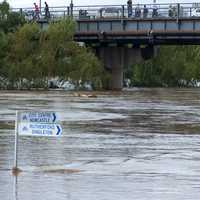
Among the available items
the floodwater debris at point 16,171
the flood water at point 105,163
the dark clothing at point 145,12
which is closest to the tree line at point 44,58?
the dark clothing at point 145,12

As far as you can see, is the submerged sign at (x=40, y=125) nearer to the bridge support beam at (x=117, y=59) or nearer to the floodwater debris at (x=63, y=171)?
the floodwater debris at (x=63, y=171)

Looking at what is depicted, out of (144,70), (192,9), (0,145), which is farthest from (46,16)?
(0,145)

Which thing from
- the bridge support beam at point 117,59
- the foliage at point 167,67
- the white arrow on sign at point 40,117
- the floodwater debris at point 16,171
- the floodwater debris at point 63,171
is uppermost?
the white arrow on sign at point 40,117

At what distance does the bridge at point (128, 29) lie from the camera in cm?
8725

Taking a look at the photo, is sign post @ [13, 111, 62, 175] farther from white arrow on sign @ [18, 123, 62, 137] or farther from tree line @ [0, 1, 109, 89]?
tree line @ [0, 1, 109, 89]

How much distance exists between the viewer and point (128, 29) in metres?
90.7

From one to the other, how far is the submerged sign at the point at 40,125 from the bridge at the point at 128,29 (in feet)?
233

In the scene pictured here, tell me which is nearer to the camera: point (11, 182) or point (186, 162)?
point (11, 182)

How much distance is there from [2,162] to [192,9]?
72.8 metres

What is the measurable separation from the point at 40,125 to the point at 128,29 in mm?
76117

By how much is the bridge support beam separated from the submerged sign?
84.5m

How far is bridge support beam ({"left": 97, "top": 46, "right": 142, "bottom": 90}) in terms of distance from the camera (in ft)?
330

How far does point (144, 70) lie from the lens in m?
132

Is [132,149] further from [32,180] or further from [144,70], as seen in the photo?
[144,70]
